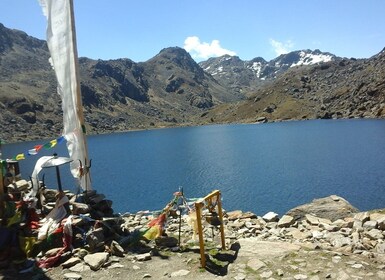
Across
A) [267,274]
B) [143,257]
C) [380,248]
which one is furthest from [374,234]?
[143,257]

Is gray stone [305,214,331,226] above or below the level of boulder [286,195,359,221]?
above

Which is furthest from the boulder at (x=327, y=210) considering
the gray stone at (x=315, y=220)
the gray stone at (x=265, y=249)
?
the gray stone at (x=265, y=249)

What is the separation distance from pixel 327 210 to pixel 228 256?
13213 mm

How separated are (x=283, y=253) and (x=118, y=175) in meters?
67.2

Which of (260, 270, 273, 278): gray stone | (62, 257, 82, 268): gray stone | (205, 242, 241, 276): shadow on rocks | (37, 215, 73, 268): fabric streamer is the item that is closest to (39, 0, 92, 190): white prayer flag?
(37, 215, 73, 268): fabric streamer

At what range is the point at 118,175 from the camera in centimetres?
7850

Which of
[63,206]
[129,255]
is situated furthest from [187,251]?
[63,206]

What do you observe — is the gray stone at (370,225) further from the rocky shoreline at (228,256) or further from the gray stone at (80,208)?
the gray stone at (80,208)

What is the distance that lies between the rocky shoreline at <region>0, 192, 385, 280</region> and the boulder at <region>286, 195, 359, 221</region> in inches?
236

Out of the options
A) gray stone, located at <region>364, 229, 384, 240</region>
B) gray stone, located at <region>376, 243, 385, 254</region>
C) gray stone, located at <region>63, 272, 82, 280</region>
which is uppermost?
gray stone, located at <region>63, 272, 82, 280</region>

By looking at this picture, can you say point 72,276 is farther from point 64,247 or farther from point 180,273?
point 180,273


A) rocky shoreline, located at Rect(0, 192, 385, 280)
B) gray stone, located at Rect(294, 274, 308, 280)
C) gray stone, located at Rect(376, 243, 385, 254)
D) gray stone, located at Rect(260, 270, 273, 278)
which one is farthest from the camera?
gray stone, located at Rect(376, 243, 385, 254)

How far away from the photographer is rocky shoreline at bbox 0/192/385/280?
12.6m

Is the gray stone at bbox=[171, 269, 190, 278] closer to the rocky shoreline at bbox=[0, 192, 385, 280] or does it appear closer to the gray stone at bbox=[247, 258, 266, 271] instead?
the rocky shoreline at bbox=[0, 192, 385, 280]
